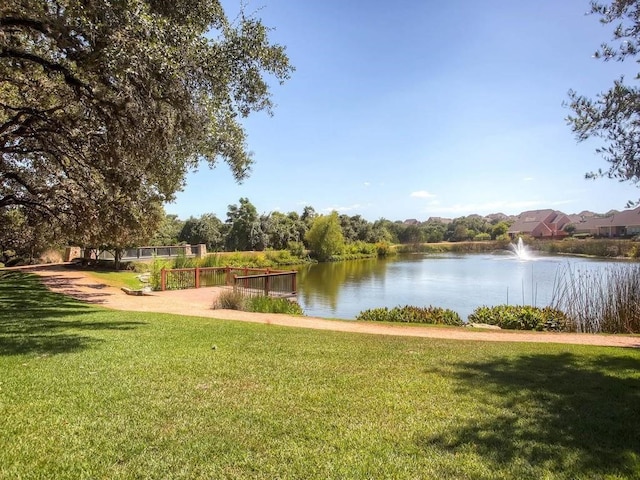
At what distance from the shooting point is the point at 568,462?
3.16 m

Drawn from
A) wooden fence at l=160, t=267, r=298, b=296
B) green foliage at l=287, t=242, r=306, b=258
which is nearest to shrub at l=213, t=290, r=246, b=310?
wooden fence at l=160, t=267, r=298, b=296

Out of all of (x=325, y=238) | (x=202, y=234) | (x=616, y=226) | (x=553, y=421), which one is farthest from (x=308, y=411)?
(x=616, y=226)

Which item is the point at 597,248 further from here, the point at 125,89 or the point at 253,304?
the point at 125,89

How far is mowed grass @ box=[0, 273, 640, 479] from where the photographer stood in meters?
3.07

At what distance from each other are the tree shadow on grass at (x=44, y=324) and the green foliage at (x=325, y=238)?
42.0 metres

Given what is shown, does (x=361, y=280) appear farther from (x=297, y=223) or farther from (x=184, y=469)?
(x=297, y=223)

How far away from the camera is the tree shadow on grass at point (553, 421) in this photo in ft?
10.4

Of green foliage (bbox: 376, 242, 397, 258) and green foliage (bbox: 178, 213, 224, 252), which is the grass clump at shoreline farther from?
green foliage (bbox: 376, 242, 397, 258)

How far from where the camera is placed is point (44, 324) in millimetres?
9000

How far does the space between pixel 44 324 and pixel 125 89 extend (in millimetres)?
5474

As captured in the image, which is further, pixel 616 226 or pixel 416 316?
pixel 616 226

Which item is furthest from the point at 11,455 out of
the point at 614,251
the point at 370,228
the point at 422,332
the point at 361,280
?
the point at 370,228

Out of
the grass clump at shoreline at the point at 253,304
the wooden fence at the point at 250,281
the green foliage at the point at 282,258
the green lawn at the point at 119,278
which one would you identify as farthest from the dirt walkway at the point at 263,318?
the green foliage at the point at 282,258

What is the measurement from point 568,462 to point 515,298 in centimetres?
1877
